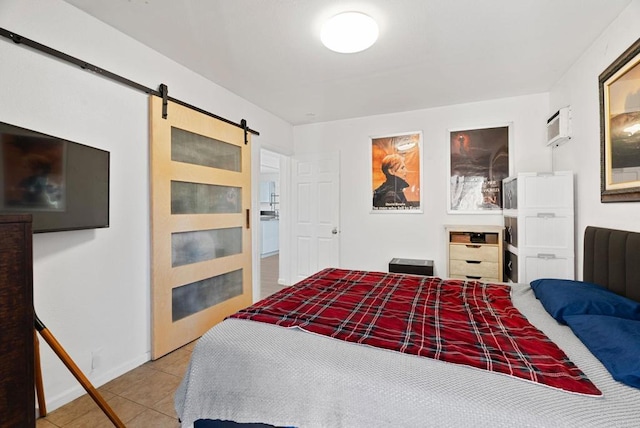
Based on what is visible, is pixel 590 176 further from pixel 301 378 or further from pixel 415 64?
pixel 301 378

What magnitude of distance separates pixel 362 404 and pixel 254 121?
3474mm

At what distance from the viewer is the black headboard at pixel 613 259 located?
67.1 inches

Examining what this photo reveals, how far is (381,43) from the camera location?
2379 mm

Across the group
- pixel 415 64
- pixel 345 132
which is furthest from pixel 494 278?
pixel 345 132

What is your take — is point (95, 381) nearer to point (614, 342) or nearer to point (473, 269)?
point (614, 342)

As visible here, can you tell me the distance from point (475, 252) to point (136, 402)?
136 inches

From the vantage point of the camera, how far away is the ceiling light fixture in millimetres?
2012

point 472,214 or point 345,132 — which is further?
point 345,132

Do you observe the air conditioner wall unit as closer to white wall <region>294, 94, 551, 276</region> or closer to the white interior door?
white wall <region>294, 94, 551, 276</region>

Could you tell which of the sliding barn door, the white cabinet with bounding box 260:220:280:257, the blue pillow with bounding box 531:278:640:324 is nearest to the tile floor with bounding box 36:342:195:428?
the sliding barn door

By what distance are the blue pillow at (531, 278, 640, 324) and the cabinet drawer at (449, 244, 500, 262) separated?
1.57 m

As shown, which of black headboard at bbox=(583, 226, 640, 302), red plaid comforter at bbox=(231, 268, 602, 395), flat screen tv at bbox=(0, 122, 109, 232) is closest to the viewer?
red plaid comforter at bbox=(231, 268, 602, 395)

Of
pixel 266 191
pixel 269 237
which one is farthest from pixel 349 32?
pixel 266 191

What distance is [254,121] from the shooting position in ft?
12.5
